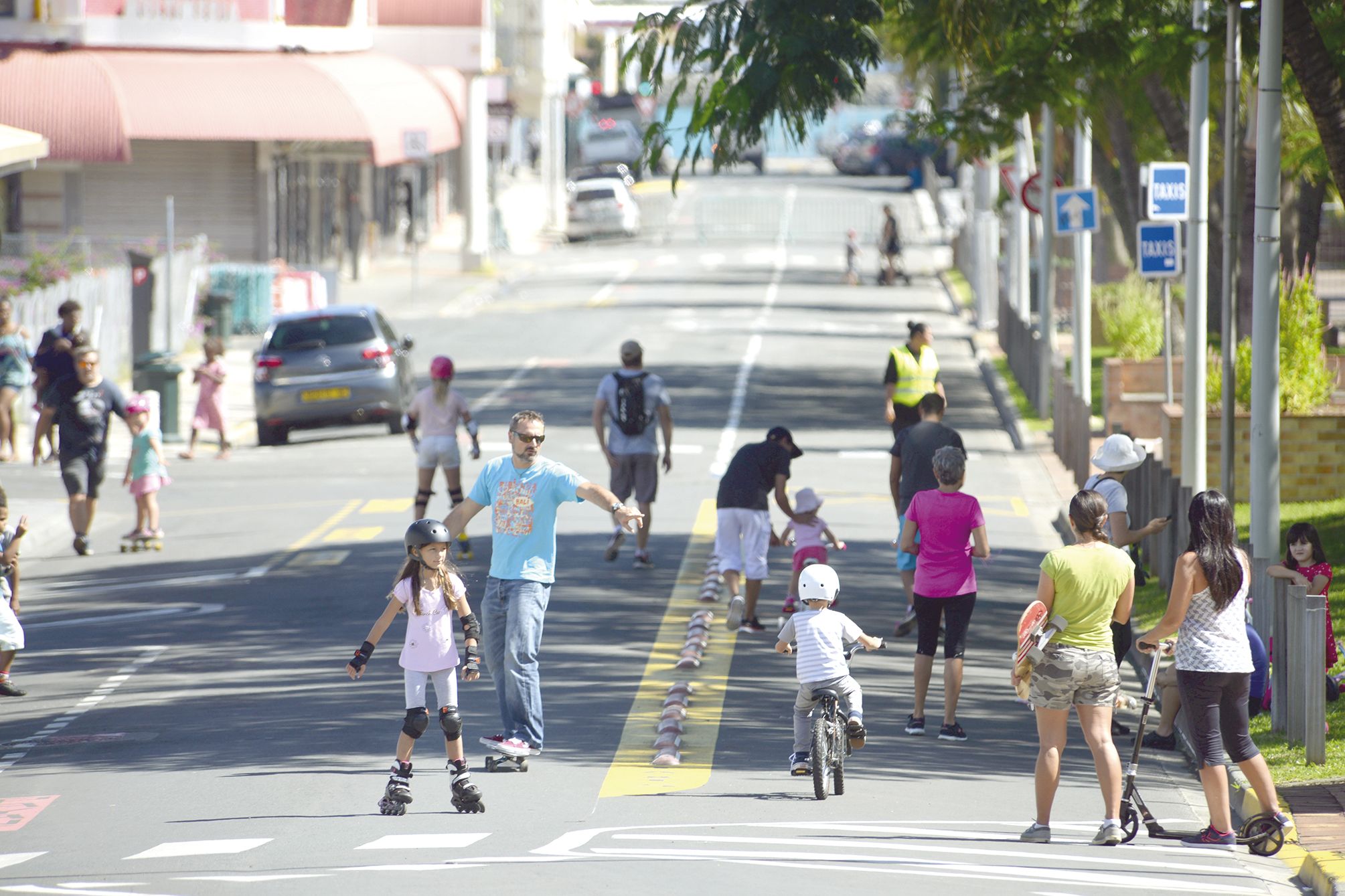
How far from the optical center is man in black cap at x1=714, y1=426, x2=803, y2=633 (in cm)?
1449

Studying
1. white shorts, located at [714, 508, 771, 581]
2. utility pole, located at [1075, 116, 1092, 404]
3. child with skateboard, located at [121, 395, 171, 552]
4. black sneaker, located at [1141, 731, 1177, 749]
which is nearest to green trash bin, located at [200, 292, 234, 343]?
utility pole, located at [1075, 116, 1092, 404]

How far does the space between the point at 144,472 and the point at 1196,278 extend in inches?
372

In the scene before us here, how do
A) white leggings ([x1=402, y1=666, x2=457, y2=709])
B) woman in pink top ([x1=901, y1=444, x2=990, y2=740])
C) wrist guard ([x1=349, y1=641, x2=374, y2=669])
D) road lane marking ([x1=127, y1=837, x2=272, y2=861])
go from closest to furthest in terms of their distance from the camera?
road lane marking ([x1=127, y1=837, x2=272, y2=861]) < wrist guard ([x1=349, y1=641, x2=374, y2=669]) < white leggings ([x1=402, y1=666, x2=457, y2=709]) < woman in pink top ([x1=901, y1=444, x2=990, y2=740])

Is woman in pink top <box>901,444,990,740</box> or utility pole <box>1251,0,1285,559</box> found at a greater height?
utility pole <box>1251,0,1285,559</box>

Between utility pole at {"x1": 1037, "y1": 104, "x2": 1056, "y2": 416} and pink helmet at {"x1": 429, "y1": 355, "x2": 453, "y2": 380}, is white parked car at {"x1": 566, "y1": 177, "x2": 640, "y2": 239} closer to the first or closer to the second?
utility pole at {"x1": 1037, "y1": 104, "x2": 1056, "y2": 416}

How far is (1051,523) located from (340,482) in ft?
26.0

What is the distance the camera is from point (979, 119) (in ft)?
58.5

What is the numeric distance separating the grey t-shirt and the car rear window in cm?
964

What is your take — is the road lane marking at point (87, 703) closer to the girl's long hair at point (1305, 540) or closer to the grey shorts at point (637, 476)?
the grey shorts at point (637, 476)

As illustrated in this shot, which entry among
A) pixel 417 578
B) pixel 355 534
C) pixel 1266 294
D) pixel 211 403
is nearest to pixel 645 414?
pixel 355 534

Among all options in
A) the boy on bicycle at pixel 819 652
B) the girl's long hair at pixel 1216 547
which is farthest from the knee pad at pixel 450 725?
the girl's long hair at pixel 1216 547

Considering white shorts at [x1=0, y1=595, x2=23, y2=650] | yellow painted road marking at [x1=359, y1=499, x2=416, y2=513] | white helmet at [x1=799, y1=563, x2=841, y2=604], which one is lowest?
yellow painted road marking at [x1=359, y1=499, x2=416, y2=513]

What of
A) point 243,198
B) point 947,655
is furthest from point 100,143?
point 947,655

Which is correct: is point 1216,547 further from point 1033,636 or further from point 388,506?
point 388,506
